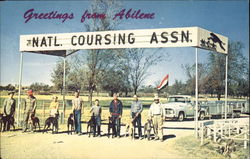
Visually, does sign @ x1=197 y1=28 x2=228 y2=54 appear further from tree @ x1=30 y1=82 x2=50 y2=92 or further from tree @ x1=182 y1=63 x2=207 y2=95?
tree @ x1=30 y1=82 x2=50 y2=92

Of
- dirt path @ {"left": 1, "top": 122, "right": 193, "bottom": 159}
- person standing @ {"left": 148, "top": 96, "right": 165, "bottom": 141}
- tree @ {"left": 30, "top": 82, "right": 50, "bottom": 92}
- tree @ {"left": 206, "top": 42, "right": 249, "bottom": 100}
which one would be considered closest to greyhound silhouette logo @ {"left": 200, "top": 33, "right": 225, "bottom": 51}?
person standing @ {"left": 148, "top": 96, "right": 165, "bottom": 141}

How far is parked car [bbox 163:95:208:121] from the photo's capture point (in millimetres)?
17188

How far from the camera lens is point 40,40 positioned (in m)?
11.5

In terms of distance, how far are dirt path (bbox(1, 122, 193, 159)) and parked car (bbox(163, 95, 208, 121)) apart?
6.64 m

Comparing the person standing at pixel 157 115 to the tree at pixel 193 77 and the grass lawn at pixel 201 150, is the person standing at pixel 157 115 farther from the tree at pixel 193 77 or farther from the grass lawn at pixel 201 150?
the tree at pixel 193 77

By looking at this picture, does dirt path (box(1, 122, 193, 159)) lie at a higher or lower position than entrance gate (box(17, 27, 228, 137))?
lower

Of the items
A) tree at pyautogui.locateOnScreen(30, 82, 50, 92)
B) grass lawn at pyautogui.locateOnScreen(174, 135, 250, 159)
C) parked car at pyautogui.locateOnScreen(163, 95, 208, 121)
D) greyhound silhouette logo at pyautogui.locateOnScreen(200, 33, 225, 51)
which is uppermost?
greyhound silhouette logo at pyautogui.locateOnScreen(200, 33, 225, 51)

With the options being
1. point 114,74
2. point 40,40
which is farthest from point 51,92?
point 40,40

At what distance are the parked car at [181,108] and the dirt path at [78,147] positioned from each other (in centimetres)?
664

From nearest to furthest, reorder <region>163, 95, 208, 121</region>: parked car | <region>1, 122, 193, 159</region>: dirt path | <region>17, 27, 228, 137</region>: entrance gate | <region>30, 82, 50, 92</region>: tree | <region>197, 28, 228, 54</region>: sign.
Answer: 1. <region>1, 122, 193, 159</region>: dirt path
2. <region>17, 27, 228, 137</region>: entrance gate
3. <region>197, 28, 228, 54</region>: sign
4. <region>163, 95, 208, 121</region>: parked car
5. <region>30, 82, 50, 92</region>: tree

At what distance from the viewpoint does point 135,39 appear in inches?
400

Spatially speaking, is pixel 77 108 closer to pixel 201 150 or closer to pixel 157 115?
pixel 157 115

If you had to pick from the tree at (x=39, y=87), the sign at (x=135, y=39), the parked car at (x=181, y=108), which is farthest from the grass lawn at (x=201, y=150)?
the tree at (x=39, y=87)

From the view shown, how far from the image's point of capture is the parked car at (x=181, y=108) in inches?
677
